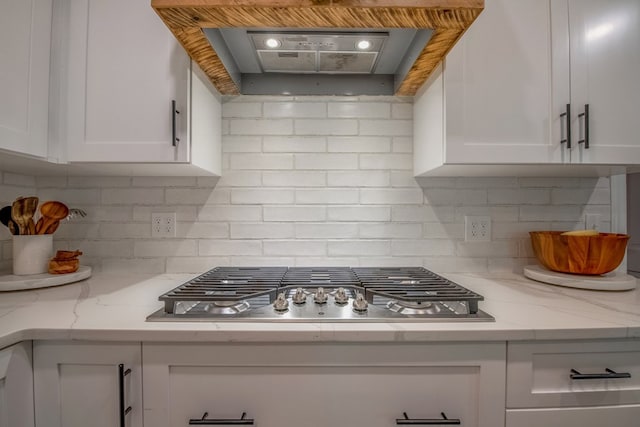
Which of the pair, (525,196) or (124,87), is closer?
(124,87)

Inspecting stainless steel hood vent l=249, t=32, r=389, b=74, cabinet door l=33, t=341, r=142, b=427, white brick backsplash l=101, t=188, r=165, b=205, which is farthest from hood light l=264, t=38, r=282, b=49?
cabinet door l=33, t=341, r=142, b=427

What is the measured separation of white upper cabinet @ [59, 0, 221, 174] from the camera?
108 cm

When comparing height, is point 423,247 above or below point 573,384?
above

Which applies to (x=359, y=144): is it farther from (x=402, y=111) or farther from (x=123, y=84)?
(x=123, y=84)

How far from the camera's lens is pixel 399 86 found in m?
1.33

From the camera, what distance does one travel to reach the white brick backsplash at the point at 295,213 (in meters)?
1.47

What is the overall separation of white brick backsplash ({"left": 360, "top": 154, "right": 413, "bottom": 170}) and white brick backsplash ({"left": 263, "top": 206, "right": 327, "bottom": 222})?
29 cm

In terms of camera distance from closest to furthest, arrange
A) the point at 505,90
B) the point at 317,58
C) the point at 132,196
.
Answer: the point at 505,90 < the point at 317,58 < the point at 132,196

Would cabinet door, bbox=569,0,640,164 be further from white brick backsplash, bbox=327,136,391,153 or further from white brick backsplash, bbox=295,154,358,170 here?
white brick backsplash, bbox=295,154,358,170

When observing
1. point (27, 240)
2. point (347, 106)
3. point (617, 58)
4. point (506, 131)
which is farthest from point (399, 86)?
point (27, 240)

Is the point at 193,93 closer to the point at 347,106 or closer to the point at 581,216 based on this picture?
the point at 347,106

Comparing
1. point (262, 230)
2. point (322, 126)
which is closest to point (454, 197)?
point (322, 126)

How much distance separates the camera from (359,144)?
1.47 meters

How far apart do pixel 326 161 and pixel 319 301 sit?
732 mm
